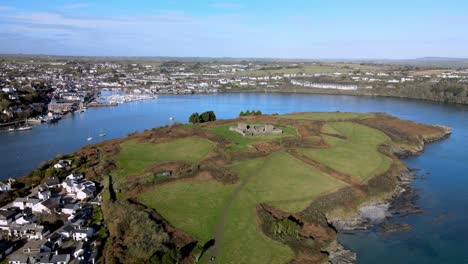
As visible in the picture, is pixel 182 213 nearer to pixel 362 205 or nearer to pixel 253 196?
pixel 253 196

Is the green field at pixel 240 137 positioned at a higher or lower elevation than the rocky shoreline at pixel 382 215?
higher

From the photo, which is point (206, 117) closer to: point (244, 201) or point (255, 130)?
point (255, 130)

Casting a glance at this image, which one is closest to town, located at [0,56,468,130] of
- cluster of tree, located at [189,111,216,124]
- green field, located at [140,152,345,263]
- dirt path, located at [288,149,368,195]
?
cluster of tree, located at [189,111,216,124]

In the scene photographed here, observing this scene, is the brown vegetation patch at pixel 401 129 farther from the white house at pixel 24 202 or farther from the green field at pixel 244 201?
the white house at pixel 24 202

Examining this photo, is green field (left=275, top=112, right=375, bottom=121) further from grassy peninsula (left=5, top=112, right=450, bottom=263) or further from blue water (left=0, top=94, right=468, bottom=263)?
blue water (left=0, top=94, right=468, bottom=263)

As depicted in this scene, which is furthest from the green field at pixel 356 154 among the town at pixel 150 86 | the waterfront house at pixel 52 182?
the town at pixel 150 86

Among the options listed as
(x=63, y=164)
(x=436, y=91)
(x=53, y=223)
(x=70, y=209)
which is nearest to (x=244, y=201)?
(x=70, y=209)
